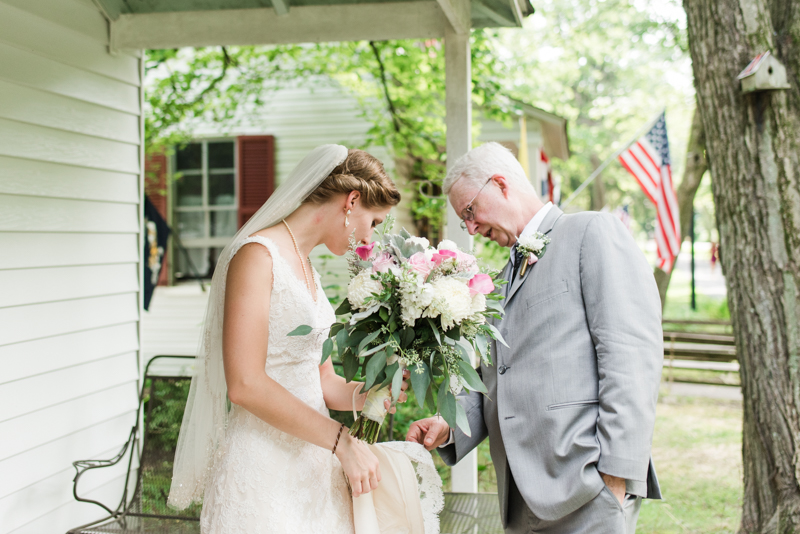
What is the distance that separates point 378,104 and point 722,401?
6990mm

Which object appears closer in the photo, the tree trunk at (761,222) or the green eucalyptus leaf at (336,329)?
the green eucalyptus leaf at (336,329)

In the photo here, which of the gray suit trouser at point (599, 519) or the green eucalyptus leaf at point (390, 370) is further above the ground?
the green eucalyptus leaf at point (390, 370)

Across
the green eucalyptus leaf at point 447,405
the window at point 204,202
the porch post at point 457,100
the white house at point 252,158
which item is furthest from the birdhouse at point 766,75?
the window at point 204,202

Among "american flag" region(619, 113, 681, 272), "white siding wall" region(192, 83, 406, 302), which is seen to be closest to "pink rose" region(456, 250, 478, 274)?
"american flag" region(619, 113, 681, 272)

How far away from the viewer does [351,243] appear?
211 cm

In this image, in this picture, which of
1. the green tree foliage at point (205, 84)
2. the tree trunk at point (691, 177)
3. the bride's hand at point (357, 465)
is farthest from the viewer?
the green tree foliage at point (205, 84)

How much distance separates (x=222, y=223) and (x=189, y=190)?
85cm

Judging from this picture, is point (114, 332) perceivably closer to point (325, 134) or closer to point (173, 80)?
point (173, 80)

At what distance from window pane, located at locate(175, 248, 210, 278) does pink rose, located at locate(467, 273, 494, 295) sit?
9.51 meters

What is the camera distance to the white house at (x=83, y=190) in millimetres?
3268

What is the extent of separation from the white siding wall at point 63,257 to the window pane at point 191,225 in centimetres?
675

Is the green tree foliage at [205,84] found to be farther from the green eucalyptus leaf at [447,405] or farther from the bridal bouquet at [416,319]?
the green eucalyptus leaf at [447,405]

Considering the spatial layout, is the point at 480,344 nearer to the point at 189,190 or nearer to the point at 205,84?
the point at 205,84

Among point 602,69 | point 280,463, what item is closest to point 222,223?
point 280,463
